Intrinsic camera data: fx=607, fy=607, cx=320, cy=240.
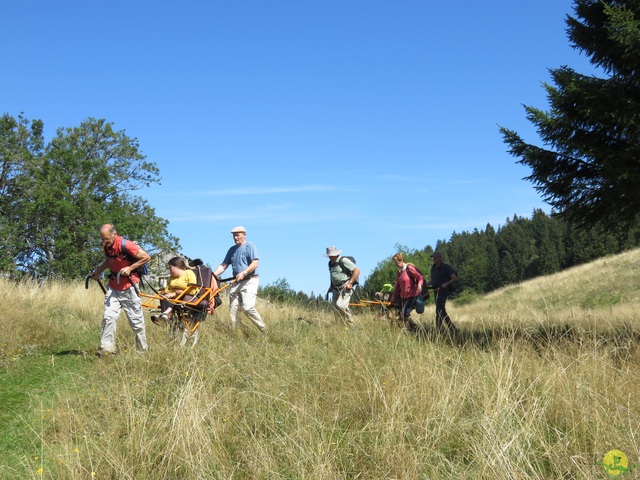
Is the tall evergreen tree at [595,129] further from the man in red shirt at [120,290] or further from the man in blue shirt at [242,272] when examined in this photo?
the man in red shirt at [120,290]

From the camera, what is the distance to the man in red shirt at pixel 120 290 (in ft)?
26.9

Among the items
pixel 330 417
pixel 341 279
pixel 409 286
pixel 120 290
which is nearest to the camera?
pixel 330 417

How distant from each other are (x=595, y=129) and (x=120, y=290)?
755 centimetres

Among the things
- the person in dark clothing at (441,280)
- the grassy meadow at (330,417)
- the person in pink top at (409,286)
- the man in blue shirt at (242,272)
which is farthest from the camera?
the person in dark clothing at (441,280)

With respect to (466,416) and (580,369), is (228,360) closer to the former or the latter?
(466,416)

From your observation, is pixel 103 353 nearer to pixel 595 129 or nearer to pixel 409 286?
pixel 409 286

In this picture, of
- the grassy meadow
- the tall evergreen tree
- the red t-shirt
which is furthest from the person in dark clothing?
the red t-shirt

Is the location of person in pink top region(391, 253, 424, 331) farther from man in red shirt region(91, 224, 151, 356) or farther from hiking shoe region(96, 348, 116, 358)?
hiking shoe region(96, 348, 116, 358)

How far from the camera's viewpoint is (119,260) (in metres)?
8.28

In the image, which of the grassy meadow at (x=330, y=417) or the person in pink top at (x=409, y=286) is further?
the person in pink top at (x=409, y=286)

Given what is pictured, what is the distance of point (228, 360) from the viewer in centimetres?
652

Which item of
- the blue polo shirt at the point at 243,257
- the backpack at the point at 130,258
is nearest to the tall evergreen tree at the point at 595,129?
the blue polo shirt at the point at 243,257

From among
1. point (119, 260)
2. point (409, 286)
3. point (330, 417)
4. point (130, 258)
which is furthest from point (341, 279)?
point (330, 417)

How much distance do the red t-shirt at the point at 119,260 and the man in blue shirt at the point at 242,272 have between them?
1.78 metres
